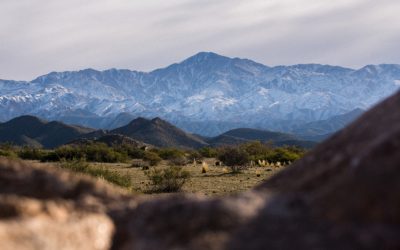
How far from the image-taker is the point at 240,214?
5.51 meters

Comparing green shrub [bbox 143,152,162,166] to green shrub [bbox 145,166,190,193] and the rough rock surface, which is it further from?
Answer: the rough rock surface

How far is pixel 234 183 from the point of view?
3756 cm

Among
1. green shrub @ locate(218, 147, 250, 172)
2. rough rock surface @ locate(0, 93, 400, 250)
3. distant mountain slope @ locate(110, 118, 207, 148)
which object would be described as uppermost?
rough rock surface @ locate(0, 93, 400, 250)

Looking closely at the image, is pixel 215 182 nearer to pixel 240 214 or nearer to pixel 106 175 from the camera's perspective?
pixel 106 175

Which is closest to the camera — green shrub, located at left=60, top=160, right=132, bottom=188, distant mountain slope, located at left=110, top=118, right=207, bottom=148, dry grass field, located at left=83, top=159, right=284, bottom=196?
dry grass field, located at left=83, top=159, right=284, bottom=196

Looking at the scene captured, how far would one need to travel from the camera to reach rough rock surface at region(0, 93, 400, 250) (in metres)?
5.02

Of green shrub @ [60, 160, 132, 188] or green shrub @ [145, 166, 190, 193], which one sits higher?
green shrub @ [60, 160, 132, 188]

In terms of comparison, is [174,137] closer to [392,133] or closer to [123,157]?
[123,157]

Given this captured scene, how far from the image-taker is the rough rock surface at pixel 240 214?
5.02 m

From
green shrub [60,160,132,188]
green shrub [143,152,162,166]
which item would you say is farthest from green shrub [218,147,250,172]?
green shrub [60,160,132,188]

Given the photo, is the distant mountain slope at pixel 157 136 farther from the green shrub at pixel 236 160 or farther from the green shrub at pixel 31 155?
the green shrub at pixel 236 160

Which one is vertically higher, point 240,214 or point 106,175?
point 240,214

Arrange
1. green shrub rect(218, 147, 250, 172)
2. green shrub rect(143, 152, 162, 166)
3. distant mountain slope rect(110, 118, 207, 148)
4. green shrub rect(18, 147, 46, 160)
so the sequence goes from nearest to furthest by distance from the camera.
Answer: green shrub rect(218, 147, 250, 172) → green shrub rect(143, 152, 162, 166) → green shrub rect(18, 147, 46, 160) → distant mountain slope rect(110, 118, 207, 148)

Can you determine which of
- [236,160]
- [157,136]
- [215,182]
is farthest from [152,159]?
[157,136]
